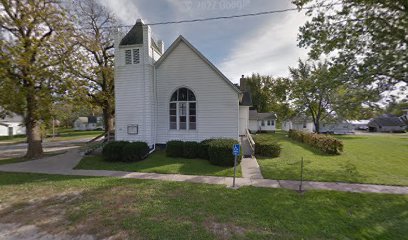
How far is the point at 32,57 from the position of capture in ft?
40.0

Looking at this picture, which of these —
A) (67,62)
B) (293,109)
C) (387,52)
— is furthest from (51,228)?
(293,109)

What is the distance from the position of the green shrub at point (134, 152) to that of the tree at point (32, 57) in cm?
618

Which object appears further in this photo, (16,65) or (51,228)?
(16,65)

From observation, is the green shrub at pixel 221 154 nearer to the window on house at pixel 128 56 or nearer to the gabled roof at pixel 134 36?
the window on house at pixel 128 56

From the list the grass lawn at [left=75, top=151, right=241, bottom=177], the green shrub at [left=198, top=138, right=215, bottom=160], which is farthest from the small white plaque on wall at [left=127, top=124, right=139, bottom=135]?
the green shrub at [left=198, top=138, right=215, bottom=160]

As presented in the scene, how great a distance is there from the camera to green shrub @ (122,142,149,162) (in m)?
11.4

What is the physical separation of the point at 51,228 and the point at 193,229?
3.33m

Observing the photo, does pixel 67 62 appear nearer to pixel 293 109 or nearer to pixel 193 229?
pixel 193 229

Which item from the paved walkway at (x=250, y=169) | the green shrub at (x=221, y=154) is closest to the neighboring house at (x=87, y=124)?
the green shrub at (x=221, y=154)

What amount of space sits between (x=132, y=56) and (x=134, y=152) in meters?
6.56

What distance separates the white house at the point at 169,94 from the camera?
42.7 ft

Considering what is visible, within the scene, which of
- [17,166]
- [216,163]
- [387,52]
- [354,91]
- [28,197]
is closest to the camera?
[28,197]

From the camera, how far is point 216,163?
10.5 metres

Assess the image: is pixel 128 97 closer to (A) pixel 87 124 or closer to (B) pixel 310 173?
(B) pixel 310 173
